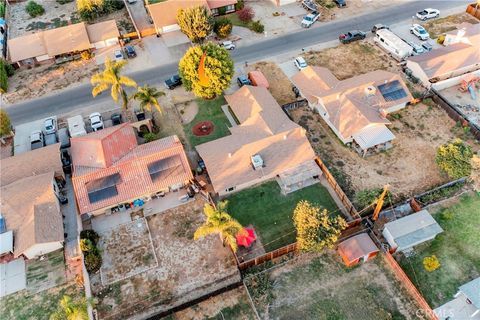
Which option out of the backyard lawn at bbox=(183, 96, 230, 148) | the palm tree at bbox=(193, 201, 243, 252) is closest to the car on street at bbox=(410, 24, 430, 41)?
the backyard lawn at bbox=(183, 96, 230, 148)

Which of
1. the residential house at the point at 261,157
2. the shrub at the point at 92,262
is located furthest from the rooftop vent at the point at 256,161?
the shrub at the point at 92,262

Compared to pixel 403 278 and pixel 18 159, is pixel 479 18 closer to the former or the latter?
pixel 403 278

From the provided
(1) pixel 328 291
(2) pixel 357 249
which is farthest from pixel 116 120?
(2) pixel 357 249

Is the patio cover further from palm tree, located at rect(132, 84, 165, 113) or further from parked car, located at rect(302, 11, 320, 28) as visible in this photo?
parked car, located at rect(302, 11, 320, 28)

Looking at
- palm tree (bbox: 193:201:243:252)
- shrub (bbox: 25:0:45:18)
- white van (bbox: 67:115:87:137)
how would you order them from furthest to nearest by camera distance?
shrub (bbox: 25:0:45:18) → white van (bbox: 67:115:87:137) → palm tree (bbox: 193:201:243:252)

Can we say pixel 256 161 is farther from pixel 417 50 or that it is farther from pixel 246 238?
pixel 417 50

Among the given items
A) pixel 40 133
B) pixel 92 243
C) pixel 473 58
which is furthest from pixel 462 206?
pixel 40 133
